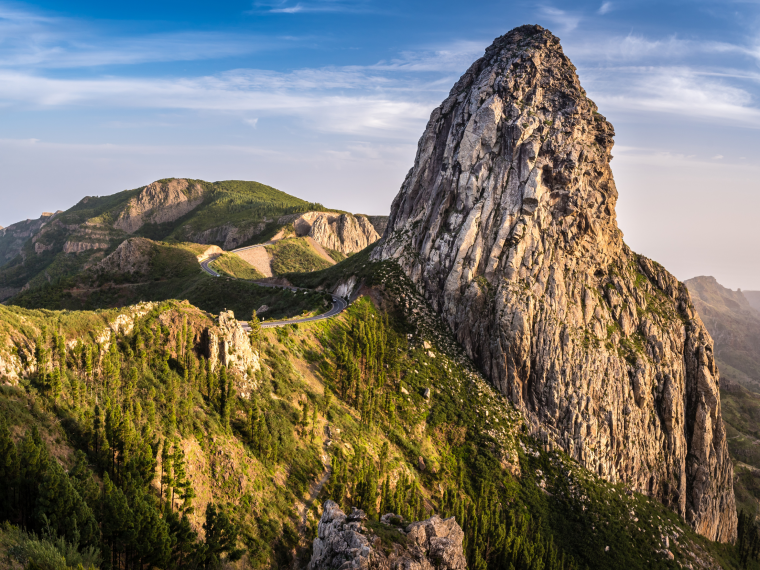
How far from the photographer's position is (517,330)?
89.0 metres

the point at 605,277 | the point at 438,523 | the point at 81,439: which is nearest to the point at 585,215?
the point at 605,277

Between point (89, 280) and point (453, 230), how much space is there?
10679 cm

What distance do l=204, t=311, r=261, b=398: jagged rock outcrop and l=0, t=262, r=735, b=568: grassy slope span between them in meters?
2.07

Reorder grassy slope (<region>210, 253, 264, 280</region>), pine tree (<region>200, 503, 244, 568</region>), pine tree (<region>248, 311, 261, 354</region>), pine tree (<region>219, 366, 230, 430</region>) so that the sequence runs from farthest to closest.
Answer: grassy slope (<region>210, 253, 264, 280</region>)
pine tree (<region>248, 311, 261, 354</region>)
pine tree (<region>219, 366, 230, 430</region>)
pine tree (<region>200, 503, 244, 568</region>)

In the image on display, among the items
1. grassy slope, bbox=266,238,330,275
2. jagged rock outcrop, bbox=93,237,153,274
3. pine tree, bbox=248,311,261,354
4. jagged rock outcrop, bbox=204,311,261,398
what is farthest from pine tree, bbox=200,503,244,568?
grassy slope, bbox=266,238,330,275

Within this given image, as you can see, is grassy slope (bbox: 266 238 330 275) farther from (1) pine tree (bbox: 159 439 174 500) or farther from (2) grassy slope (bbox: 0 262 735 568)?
(1) pine tree (bbox: 159 439 174 500)

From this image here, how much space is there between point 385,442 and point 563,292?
1986 inches

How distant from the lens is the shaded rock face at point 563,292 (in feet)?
295

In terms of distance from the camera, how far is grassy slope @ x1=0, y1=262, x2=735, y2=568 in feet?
148

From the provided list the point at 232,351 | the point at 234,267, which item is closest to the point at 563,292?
the point at 232,351

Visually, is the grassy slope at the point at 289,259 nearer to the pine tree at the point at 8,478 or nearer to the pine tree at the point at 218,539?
the pine tree at the point at 218,539

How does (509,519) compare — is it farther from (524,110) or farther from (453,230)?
(524,110)

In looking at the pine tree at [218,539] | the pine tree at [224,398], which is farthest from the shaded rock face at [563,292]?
the pine tree at [218,539]

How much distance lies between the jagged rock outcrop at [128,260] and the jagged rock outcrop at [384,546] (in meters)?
121
